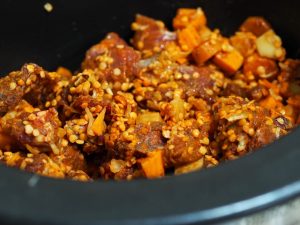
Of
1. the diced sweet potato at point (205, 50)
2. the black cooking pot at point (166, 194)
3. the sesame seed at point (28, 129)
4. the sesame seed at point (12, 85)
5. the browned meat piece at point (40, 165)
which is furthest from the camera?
the diced sweet potato at point (205, 50)

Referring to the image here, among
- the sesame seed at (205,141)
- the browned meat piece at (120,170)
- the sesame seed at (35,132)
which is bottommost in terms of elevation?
the browned meat piece at (120,170)

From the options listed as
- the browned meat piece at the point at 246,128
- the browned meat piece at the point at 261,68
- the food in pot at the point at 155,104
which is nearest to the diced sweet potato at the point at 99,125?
the food in pot at the point at 155,104

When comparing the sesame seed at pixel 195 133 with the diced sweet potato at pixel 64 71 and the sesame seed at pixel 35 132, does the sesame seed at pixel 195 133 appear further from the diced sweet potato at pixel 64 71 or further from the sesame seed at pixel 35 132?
the diced sweet potato at pixel 64 71

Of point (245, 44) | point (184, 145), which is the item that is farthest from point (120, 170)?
point (245, 44)

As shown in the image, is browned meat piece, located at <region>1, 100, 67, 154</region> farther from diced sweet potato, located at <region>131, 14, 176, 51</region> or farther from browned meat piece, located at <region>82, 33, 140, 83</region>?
diced sweet potato, located at <region>131, 14, 176, 51</region>

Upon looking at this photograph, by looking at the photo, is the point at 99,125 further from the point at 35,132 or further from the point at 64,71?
the point at 64,71

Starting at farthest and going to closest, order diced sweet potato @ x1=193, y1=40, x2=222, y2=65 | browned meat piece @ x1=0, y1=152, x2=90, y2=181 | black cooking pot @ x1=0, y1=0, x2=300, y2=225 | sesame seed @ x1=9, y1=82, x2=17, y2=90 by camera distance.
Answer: diced sweet potato @ x1=193, y1=40, x2=222, y2=65 → sesame seed @ x1=9, y1=82, x2=17, y2=90 → browned meat piece @ x1=0, y1=152, x2=90, y2=181 → black cooking pot @ x1=0, y1=0, x2=300, y2=225

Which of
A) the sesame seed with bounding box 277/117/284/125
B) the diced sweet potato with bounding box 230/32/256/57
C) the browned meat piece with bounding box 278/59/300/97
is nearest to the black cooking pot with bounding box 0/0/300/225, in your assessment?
the sesame seed with bounding box 277/117/284/125
